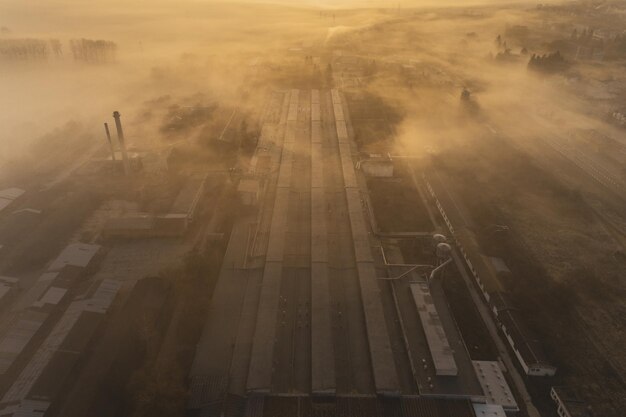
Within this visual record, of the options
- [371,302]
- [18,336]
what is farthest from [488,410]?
[18,336]

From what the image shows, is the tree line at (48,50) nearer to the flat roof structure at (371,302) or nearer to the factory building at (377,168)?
the factory building at (377,168)

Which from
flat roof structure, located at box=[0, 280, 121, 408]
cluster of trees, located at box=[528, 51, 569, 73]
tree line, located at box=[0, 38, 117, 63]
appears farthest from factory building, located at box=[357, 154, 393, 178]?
tree line, located at box=[0, 38, 117, 63]

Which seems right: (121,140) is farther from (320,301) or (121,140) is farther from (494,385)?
(494,385)

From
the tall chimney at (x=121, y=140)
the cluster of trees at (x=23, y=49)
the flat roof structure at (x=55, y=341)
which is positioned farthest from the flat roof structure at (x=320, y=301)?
the cluster of trees at (x=23, y=49)

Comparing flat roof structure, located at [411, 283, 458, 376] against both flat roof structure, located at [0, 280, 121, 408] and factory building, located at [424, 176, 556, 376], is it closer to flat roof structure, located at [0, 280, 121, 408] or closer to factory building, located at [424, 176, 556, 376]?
factory building, located at [424, 176, 556, 376]

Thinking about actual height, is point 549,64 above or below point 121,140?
above
